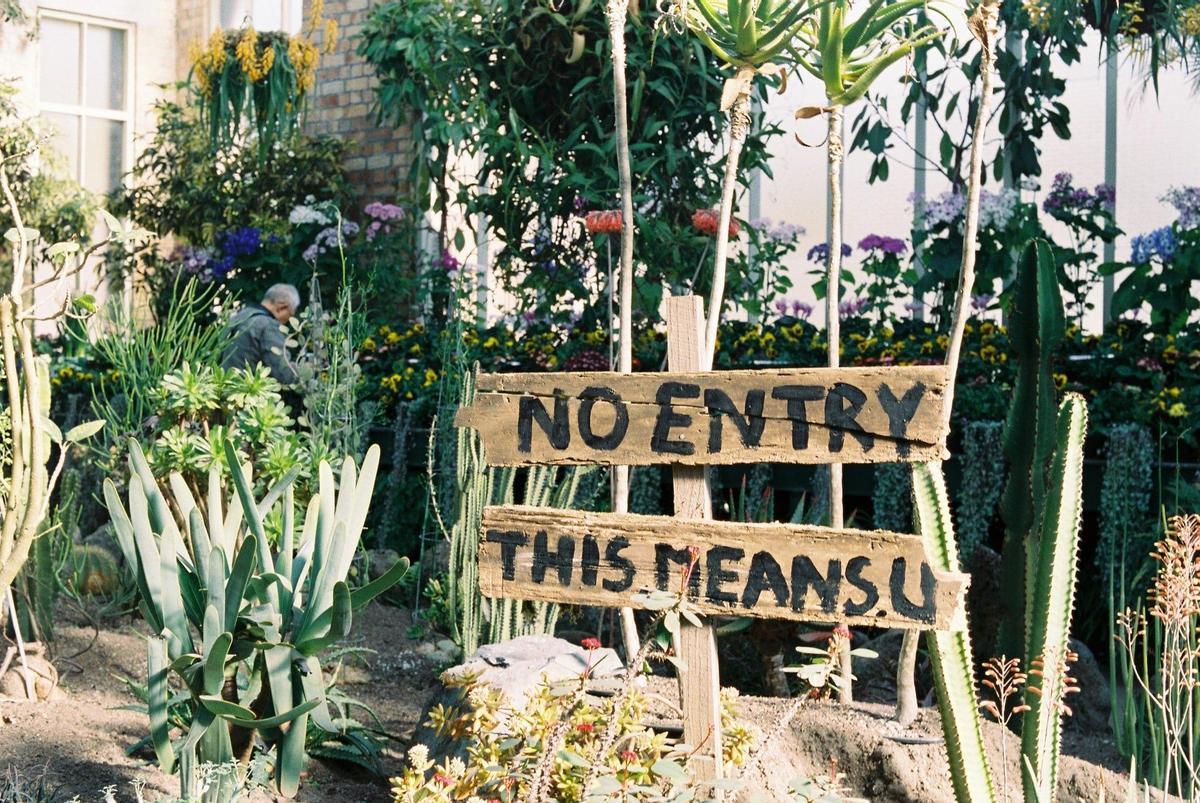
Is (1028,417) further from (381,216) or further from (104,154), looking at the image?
(104,154)

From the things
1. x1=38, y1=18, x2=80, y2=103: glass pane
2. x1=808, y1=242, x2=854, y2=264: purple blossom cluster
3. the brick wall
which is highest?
x1=38, y1=18, x2=80, y2=103: glass pane

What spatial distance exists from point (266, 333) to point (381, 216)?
4.36ft

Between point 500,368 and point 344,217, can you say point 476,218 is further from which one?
point 500,368

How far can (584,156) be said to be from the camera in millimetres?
6293

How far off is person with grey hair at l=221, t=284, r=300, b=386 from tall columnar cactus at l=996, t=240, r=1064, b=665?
3.46m

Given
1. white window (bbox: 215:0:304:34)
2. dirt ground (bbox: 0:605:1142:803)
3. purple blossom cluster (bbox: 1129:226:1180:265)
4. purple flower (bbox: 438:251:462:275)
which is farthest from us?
white window (bbox: 215:0:304:34)

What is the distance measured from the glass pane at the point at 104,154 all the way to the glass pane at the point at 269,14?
1.53 meters

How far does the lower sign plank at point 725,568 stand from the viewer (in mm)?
2035

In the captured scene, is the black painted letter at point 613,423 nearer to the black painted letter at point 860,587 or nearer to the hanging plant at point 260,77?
the black painted letter at point 860,587

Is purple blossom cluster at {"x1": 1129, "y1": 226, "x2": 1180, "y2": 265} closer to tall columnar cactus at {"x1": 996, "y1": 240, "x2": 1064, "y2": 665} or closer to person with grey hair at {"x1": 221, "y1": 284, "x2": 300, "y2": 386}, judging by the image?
tall columnar cactus at {"x1": 996, "y1": 240, "x2": 1064, "y2": 665}

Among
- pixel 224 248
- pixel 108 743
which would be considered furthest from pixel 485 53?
pixel 108 743

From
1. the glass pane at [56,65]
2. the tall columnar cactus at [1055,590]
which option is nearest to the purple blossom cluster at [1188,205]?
the tall columnar cactus at [1055,590]

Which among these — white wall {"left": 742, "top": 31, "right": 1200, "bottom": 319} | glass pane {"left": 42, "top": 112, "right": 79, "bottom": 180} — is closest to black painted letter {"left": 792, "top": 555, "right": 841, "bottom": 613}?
white wall {"left": 742, "top": 31, "right": 1200, "bottom": 319}

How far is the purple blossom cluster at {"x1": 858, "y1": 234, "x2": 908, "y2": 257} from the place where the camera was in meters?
5.49
